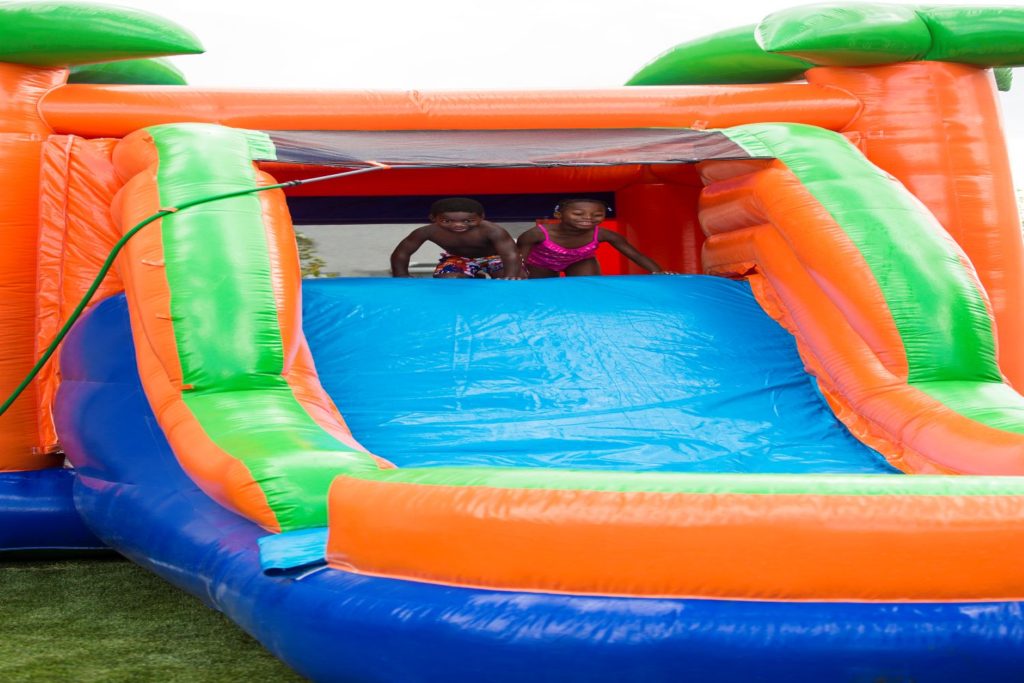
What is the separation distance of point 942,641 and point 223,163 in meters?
2.07

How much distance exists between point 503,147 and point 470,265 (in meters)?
0.86

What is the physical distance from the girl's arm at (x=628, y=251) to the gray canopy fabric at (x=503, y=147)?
0.67m

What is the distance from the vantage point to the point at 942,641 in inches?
64.0

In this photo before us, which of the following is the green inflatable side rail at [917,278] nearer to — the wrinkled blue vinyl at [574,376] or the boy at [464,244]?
the wrinkled blue vinyl at [574,376]

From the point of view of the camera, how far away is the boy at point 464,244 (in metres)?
4.05

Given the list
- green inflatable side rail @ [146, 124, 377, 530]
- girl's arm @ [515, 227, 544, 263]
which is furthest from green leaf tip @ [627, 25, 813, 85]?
green inflatable side rail @ [146, 124, 377, 530]

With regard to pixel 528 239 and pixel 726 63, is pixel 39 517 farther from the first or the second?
pixel 726 63

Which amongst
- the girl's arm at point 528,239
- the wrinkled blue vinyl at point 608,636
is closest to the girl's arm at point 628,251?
the girl's arm at point 528,239

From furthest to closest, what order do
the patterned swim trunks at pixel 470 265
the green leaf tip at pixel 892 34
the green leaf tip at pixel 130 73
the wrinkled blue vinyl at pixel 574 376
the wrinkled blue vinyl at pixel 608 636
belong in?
the patterned swim trunks at pixel 470 265 → the green leaf tip at pixel 130 73 → the green leaf tip at pixel 892 34 → the wrinkled blue vinyl at pixel 574 376 → the wrinkled blue vinyl at pixel 608 636

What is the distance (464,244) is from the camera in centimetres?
416

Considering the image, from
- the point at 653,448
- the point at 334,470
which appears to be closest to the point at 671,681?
the point at 334,470

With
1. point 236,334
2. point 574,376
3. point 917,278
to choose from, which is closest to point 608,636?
point 236,334

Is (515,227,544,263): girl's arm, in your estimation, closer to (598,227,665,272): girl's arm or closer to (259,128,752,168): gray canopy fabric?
(598,227,665,272): girl's arm

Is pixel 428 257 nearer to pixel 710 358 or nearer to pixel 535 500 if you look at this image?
pixel 710 358
